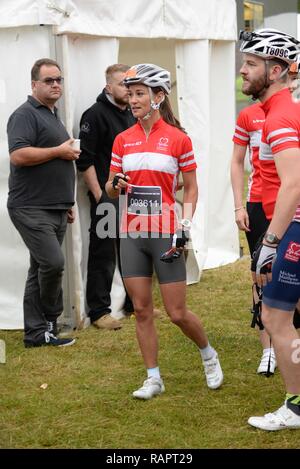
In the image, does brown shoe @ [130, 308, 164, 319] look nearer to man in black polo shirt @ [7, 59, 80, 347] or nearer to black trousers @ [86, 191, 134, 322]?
black trousers @ [86, 191, 134, 322]

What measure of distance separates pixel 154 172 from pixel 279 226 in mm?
1175

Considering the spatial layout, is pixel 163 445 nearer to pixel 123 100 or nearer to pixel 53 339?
pixel 53 339

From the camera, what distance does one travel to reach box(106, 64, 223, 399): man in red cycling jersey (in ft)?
16.0

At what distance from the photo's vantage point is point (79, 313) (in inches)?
264

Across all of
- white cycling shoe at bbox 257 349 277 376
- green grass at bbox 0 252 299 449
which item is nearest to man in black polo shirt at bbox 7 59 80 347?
green grass at bbox 0 252 299 449

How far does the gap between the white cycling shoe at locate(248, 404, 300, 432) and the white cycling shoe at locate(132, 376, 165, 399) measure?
2.62ft

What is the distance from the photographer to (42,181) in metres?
6.09

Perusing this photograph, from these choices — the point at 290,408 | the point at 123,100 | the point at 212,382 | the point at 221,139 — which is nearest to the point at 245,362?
the point at 212,382

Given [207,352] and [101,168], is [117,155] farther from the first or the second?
[101,168]

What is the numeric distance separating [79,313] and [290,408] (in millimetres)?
2644

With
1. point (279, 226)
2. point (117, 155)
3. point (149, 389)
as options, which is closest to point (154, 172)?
point (117, 155)

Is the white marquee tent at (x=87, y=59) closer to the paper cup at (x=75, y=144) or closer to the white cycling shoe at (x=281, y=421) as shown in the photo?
the paper cup at (x=75, y=144)
